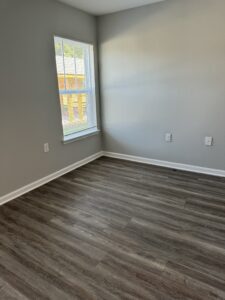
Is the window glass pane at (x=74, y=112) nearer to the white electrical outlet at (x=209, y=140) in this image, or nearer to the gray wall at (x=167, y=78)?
the gray wall at (x=167, y=78)

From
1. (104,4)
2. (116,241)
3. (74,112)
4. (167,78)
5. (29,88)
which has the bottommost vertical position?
(116,241)

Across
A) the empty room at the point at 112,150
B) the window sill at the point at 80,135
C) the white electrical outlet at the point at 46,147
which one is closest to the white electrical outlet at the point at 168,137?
the empty room at the point at 112,150

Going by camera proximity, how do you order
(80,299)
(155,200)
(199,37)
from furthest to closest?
1. (199,37)
2. (155,200)
3. (80,299)

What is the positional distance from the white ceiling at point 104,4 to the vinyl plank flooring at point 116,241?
7.96 ft

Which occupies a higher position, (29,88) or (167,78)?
(167,78)

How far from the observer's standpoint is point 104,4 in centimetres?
304

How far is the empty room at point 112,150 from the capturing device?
162cm

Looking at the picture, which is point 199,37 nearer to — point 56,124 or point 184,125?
point 184,125

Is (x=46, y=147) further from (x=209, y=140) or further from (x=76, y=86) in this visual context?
(x=209, y=140)

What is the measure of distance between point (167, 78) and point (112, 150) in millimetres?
1579

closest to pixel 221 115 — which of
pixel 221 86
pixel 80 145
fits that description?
pixel 221 86

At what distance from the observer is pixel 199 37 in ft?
9.42

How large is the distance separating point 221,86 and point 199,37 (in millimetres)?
698

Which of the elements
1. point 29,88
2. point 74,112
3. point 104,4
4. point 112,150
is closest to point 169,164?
point 112,150
